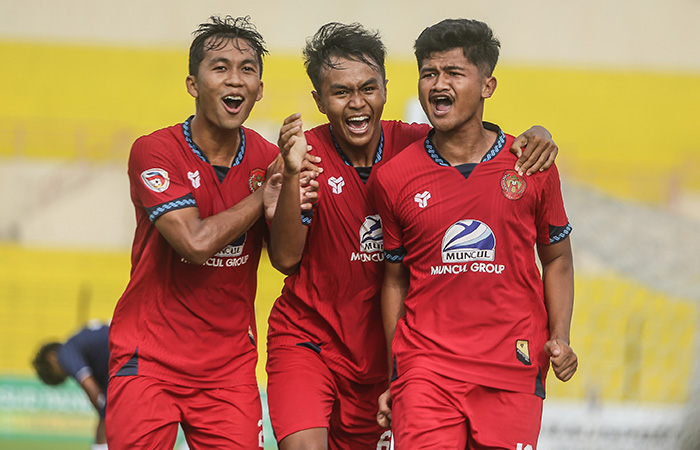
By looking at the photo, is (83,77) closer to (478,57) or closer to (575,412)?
→ (575,412)

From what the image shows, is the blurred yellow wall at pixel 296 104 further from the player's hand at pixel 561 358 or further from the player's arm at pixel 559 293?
the player's hand at pixel 561 358

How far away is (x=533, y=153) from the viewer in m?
3.63

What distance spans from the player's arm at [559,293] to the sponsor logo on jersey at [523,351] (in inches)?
3.2

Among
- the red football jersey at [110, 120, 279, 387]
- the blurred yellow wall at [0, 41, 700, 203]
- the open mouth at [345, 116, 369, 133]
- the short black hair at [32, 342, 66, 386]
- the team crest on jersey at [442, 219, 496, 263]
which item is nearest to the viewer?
the team crest on jersey at [442, 219, 496, 263]

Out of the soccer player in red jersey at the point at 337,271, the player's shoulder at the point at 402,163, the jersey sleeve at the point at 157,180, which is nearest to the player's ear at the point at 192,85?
the jersey sleeve at the point at 157,180

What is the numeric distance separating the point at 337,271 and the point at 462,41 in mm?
1145

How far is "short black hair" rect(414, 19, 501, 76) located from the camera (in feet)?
12.0

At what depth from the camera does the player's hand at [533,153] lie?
3613 mm

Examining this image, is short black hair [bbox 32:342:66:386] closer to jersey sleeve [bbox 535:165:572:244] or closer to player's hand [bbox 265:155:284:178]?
player's hand [bbox 265:155:284:178]

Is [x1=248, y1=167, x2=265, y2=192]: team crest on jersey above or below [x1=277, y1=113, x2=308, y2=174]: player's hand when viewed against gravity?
below

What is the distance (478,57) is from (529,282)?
95cm

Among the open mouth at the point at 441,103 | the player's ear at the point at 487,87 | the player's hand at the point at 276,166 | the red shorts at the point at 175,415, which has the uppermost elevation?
the player's ear at the point at 487,87

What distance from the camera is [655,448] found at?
6719 mm

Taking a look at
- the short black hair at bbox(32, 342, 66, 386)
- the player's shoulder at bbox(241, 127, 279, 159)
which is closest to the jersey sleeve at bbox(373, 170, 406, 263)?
the player's shoulder at bbox(241, 127, 279, 159)
